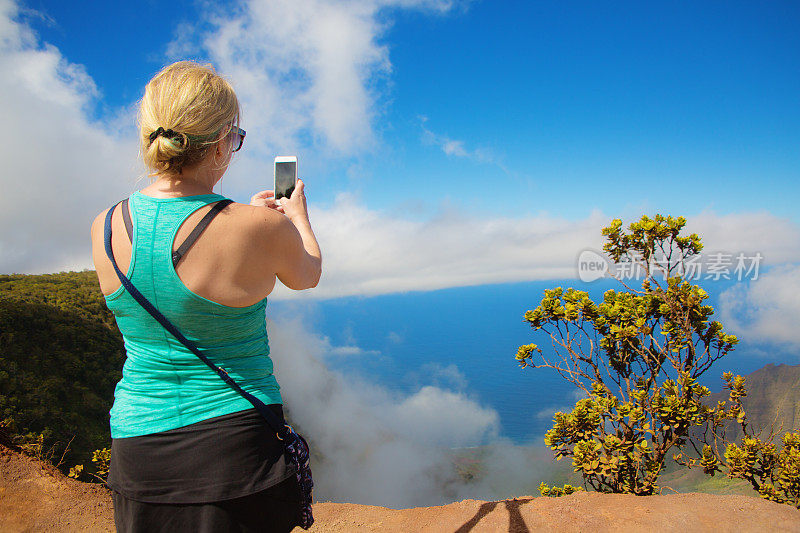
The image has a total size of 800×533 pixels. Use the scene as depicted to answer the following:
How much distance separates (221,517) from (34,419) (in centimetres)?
1392

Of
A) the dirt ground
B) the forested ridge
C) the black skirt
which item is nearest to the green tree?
the dirt ground

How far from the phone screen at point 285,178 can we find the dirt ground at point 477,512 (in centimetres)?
423

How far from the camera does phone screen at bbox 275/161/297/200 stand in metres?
1.73

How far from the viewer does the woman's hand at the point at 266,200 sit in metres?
1.60

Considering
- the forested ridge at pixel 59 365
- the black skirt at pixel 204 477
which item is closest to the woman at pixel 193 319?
the black skirt at pixel 204 477

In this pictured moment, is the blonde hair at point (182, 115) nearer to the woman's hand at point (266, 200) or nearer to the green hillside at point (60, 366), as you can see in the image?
the woman's hand at point (266, 200)

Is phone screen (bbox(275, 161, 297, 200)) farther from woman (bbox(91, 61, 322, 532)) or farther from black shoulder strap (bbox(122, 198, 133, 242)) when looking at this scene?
black shoulder strap (bbox(122, 198, 133, 242))

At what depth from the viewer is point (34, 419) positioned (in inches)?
440

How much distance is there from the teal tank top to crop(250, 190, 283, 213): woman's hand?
1.11ft

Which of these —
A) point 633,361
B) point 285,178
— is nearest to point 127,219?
point 285,178

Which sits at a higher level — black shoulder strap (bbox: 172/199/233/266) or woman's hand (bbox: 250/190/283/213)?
woman's hand (bbox: 250/190/283/213)

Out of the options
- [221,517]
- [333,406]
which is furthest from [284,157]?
[333,406]

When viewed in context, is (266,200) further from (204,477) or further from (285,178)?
(204,477)

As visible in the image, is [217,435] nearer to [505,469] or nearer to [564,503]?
[564,503]
